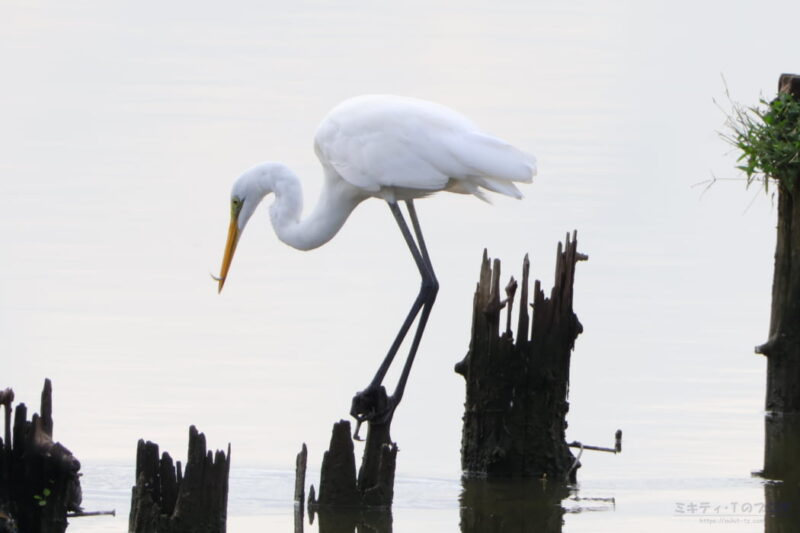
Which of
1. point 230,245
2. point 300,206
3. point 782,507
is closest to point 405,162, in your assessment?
point 300,206

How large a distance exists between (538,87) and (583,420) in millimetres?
16146

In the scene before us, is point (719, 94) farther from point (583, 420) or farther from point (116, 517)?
point (116, 517)

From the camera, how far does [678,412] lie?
12969mm

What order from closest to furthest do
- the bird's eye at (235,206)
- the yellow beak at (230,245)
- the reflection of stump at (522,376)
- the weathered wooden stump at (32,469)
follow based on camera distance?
1. the weathered wooden stump at (32,469)
2. the reflection of stump at (522,376)
3. the bird's eye at (235,206)
4. the yellow beak at (230,245)

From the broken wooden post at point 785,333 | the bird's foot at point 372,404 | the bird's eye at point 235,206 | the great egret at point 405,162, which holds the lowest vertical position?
the bird's foot at point 372,404

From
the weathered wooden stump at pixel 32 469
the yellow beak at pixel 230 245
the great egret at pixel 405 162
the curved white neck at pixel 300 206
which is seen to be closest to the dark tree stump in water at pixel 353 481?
the great egret at pixel 405 162

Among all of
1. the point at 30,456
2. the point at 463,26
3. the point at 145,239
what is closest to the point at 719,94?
the point at 463,26

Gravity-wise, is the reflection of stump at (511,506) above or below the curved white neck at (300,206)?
below

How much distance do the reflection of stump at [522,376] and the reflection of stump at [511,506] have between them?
0.47 ft

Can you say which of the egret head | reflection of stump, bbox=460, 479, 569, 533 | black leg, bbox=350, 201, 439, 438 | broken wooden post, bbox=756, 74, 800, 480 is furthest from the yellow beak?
broken wooden post, bbox=756, 74, 800, 480

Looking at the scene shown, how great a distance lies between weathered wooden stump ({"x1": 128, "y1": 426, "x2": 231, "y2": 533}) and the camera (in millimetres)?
8688

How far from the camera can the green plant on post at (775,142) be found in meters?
11.6

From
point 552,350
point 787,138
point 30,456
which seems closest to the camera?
point 30,456

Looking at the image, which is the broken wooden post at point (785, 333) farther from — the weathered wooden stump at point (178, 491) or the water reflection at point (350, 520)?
the weathered wooden stump at point (178, 491)
